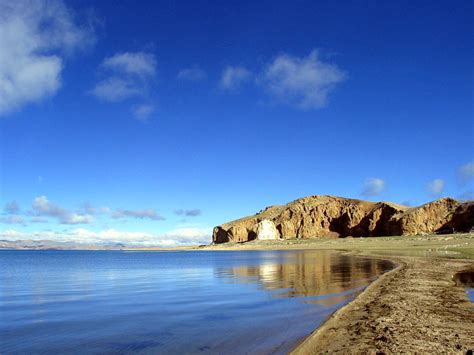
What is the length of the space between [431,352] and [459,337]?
1.86 metres

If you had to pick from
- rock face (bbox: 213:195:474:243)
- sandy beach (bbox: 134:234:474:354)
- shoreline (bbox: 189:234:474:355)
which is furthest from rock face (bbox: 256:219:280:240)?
shoreline (bbox: 189:234:474:355)

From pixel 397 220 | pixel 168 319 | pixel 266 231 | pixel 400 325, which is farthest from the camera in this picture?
pixel 266 231

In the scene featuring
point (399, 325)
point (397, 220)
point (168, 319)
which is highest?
point (397, 220)

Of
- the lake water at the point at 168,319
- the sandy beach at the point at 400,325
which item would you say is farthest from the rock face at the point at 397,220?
the lake water at the point at 168,319

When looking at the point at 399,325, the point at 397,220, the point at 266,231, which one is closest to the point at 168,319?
the point at 399,325

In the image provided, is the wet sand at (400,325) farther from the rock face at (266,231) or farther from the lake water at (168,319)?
the rock face at (266,231)

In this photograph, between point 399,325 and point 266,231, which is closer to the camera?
point 399,325

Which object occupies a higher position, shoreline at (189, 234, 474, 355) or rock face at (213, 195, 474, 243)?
rock face at (213, 195, 474, 243)

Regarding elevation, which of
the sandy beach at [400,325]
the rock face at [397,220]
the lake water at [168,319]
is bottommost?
the lake water at [168,319]

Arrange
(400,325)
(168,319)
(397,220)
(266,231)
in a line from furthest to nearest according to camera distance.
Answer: (266,231), (397,220), (168,319), (400,325)

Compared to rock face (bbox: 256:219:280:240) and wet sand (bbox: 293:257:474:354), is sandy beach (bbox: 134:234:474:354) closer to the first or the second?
wet sand (bbox: 293:257:474:354)

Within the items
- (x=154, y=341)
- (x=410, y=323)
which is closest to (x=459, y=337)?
(x=410, y=323)

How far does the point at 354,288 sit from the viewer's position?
22406mm

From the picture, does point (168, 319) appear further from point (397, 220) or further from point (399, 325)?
point (397, 220)
